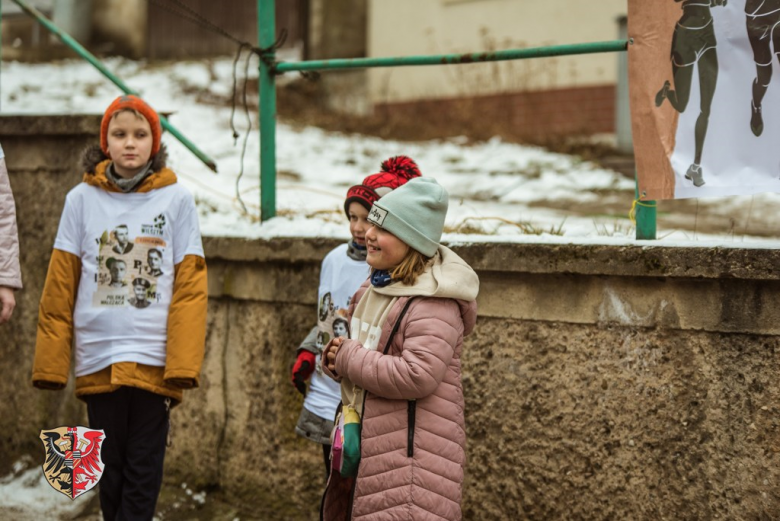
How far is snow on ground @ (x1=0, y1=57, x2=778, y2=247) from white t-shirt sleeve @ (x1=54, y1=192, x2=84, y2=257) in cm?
82

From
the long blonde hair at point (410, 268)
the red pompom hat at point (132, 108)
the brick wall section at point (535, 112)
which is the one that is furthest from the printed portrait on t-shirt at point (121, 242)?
the brick wall section at point (535, 112)

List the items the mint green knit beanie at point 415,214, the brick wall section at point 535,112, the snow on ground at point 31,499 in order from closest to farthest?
the mint green knit beanie at point 415,214
the snow on ground at point 31,499
the brick wall section at point 535,112

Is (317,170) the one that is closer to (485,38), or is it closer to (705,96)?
(485,38)

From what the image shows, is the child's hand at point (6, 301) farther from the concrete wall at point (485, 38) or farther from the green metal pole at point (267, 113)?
the concrete wall at point (485, 38)

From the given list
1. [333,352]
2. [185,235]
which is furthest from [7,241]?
[333,352]

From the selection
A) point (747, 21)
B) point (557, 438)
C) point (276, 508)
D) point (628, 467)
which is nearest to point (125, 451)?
point (276, 508)

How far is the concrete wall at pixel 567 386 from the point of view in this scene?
2844 millimetres

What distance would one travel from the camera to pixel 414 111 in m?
9.05

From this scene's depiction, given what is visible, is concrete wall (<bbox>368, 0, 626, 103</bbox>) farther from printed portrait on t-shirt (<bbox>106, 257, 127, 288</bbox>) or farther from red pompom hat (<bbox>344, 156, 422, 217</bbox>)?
printed portrait on t-shirt (<bbox>106, 257, 127, 288</bbox>)

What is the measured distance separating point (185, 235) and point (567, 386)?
142cm

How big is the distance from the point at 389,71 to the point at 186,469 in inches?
241

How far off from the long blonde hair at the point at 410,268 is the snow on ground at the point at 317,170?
2.57 ft

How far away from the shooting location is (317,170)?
626 centimetres

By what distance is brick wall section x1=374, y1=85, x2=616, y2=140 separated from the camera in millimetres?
8289
